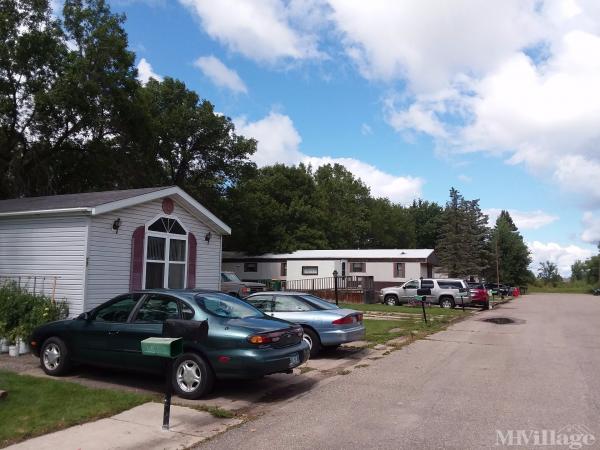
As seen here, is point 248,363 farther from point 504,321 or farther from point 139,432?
point 504,321

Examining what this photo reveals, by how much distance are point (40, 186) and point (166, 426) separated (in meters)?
24.7

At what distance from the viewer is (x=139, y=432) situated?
5.96 metres

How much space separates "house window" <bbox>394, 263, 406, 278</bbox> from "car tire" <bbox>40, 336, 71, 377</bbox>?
33834mm

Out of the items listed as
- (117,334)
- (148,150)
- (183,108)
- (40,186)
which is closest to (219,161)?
(183,108)

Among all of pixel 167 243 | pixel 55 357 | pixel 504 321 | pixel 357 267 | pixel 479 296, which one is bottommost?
pixel 504 321

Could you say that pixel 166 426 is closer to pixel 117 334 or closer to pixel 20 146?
pixel 117 334

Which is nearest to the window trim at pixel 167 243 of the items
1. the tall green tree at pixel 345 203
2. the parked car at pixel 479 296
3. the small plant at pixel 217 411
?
the small plant at pixel 217 411

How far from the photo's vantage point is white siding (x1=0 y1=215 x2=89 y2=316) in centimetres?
1194

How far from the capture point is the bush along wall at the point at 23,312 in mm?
10945

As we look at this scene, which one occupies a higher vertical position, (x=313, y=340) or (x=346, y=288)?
(x=346, y=288)

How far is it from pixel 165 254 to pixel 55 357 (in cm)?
586

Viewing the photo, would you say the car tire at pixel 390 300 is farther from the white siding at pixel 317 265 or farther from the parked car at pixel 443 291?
the white siding at pixel 317 265

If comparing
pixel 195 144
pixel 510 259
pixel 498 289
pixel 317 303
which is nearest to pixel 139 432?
pixel 317 303

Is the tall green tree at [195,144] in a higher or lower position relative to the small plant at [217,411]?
Result: higher
